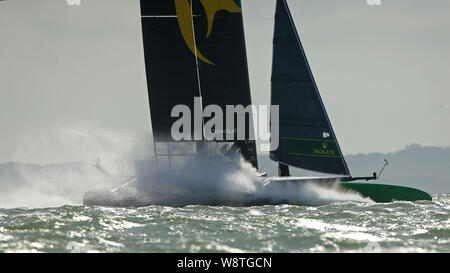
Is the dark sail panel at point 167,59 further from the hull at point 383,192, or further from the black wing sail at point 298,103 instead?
the hull at point 383,192

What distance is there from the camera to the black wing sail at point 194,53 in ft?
79.2

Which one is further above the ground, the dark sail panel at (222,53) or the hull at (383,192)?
the dark sail panel at (222,53)

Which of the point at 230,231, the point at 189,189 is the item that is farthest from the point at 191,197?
the point at 230,231

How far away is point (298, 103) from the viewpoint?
24.8 m

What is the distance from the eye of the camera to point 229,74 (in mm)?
24266

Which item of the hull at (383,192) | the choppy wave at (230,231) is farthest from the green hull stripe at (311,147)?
the choppy wave at (230,231)

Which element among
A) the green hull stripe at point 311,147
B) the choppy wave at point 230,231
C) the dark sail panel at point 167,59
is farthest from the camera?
the green hull stripe at point 311,147

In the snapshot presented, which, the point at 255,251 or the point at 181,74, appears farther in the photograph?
the point at 181,74

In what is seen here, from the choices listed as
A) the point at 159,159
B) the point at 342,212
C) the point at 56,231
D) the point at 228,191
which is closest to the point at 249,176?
the point at 228,191

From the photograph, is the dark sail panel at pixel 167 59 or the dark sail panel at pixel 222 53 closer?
the dark sail panel at pixel 222 53

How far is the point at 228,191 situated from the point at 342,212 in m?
4.59

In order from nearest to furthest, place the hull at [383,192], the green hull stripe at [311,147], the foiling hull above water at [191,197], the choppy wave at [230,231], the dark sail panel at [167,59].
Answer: the choppy wave at [230,231] < the foiling hull above water at [191,197] < the hull at [383,192] < the dark sail panel at [167,59] < the green hull stripe at [311,147]

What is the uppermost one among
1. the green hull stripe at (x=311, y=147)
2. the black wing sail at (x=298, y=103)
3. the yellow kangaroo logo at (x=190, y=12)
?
the yellow kangaroo logo at (x=190, y=12)

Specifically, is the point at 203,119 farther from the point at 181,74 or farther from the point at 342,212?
the point at 342,212
